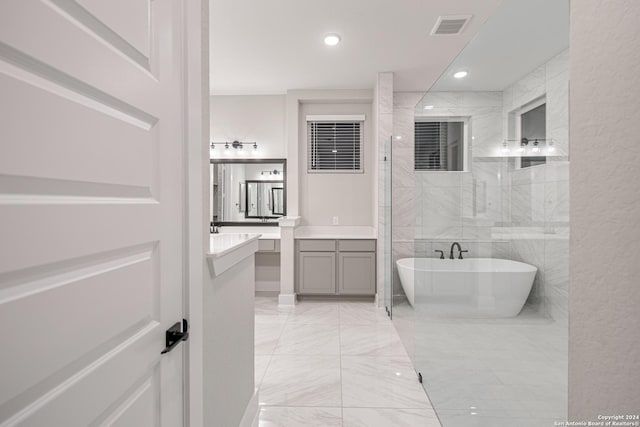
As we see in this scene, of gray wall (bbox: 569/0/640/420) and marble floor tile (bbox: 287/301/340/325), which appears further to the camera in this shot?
marble floor tile (bbox: 287/301/340/325)

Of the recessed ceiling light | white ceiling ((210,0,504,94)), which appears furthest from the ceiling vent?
the recessed ceiling light

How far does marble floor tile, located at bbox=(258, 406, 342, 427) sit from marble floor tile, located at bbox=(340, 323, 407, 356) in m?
0.82

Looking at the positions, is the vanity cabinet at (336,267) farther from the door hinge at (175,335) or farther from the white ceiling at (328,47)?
the door hinge at (175,335)

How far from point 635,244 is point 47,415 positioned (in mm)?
963

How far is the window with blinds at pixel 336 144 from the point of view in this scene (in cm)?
454

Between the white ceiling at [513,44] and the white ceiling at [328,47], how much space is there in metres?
1.18

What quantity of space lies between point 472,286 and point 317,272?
2.63 metres

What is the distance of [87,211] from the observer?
1.98 ft

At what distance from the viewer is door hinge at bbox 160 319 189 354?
→ 89cm

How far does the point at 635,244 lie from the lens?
20.1 inches

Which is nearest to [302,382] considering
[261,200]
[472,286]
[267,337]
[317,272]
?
[267,337]

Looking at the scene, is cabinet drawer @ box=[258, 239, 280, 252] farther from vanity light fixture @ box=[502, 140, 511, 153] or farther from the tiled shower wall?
vanity light fixture @ box=[502, 140, 511, 153]

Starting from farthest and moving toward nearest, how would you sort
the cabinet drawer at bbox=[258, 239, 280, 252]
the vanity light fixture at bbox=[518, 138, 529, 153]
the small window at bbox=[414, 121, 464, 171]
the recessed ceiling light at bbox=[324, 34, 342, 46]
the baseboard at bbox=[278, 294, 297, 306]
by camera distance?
the cabinet drawer at bbox=[258, 239, 280, 252]
the baseboard at bbox=[278, 294, 297, 306]
the recessed ceiling light at bbox=[324, 34, 342, 46]
the small window at bbox=[414, 121, 464, 171]
the vanity light fixture at bbox=[518, 138, 529, 153]

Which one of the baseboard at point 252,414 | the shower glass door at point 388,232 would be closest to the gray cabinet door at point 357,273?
the shower glass door at point 388,232
